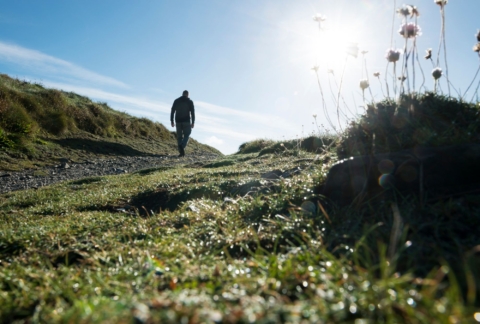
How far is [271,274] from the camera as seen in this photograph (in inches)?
73.0

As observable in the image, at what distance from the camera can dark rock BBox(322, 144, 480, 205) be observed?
3.12m

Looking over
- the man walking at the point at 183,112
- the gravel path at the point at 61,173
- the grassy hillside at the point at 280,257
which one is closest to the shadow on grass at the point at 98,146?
the gravel path at the point at 61,173

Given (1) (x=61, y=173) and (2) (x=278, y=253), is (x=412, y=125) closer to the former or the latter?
(2) (x=278, y=253)

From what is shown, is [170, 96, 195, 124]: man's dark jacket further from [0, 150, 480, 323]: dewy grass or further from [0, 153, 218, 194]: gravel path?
[0, 150, 480, 323]: dewy grass

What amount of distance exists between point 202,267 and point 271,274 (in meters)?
0.51

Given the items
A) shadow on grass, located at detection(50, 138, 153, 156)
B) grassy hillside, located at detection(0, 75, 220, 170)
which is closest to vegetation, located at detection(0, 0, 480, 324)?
grassy hillside, located at detection(0, 75, 220, 170)

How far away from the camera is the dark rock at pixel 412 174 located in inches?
123

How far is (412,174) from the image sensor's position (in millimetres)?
3240

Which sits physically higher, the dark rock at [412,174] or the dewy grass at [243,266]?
the dark rock at [412,174]

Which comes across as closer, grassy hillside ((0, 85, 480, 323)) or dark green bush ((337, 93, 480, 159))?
grassy hillside ((0, 85, 480, 323))

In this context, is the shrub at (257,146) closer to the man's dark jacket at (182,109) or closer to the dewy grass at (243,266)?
the man's dark jacket at (182,109)

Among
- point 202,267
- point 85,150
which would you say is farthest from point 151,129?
point 202,267

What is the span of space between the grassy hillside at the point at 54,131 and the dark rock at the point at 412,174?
1176 cm

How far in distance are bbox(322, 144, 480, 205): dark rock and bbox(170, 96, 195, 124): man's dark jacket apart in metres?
15.0
